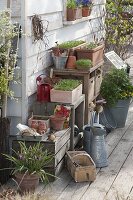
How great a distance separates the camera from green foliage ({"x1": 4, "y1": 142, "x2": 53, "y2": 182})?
3900 mm

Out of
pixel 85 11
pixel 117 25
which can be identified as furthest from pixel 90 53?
pixel 117 25

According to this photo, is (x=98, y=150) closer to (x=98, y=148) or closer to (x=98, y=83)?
(x=98, y=148)

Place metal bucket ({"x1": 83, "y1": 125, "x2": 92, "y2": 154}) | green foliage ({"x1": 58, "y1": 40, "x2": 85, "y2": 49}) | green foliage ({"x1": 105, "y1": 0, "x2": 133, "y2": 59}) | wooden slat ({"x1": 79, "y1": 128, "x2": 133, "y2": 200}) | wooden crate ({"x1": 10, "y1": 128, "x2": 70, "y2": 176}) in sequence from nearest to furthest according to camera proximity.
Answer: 1. wooden slat ({"x1": 79, "y1": 128, "x2": 133, "y2": 200})
2. wooden crate ({"x1": 10, "y1": 128, "x2": 70, "y2": 176})
3. metal bucket ({"x1": 83, "y1": 125, "x2": 92, "y2": 154})
4. green foliage ({"x1": 58, "y1": 40, "x2": 85, "y2": 49})
5. green foliage ({"x1": 105, "y1": 0, "x2": 133, "y2": 59})

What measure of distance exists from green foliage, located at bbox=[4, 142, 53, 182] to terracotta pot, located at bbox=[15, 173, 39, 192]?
0.04 m

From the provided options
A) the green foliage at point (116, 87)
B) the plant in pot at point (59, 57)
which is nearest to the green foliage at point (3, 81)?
the plant in pot at point (59, 57)

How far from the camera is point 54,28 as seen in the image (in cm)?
502

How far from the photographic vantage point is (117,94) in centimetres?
574

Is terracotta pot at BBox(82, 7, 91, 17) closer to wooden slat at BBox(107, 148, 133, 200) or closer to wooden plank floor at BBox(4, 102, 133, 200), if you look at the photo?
wooden plank floor at BBox(4, 102, 133, 200)

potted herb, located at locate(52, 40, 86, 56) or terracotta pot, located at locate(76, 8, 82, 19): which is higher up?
terracotta pot, located at locate(76, 8, 82, 19)

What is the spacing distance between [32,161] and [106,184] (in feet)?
2.45

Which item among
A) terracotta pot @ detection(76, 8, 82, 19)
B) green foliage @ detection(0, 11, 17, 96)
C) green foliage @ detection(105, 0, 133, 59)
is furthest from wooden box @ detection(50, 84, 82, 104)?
green foliage @ detection(105, 0, 133, 59)

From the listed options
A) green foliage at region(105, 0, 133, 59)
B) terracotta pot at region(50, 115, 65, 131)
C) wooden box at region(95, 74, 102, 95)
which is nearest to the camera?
terracotta pot at region(50, 115, 65, 131)

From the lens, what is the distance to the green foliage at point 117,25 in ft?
26.0

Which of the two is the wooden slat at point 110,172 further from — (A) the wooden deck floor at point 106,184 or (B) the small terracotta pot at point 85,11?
(B) the small terracotta pot at point 85,11
